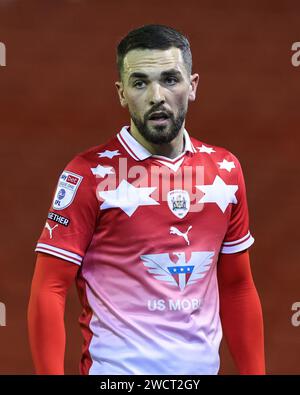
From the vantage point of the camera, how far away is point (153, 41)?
230 centimetres

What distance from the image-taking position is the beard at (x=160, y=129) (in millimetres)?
2291

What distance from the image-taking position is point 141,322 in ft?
7.54

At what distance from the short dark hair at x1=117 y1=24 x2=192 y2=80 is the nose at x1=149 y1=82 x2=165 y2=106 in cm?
10

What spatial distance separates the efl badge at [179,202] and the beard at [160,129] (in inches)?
5.0

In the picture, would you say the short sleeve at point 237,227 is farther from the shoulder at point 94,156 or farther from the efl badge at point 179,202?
the shoulder at point 94,156

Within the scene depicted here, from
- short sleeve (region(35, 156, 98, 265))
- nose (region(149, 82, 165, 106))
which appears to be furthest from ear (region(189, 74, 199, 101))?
short sleeve (region(35, 156, 98, 265))

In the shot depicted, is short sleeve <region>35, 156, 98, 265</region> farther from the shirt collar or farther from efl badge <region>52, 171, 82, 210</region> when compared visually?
the shirt collar

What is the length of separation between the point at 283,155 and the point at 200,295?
5.00 feet

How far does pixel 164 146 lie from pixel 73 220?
0.29 m

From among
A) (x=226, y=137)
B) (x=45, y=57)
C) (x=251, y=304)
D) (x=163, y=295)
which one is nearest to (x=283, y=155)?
(x=226, y=137)

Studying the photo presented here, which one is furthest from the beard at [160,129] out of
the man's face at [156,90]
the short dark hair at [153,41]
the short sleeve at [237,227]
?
the short sleeve at [237,227]

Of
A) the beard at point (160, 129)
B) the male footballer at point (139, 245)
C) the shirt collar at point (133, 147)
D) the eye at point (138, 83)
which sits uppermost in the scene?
the eye at point (138, 83)

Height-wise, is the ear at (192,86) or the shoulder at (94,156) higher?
the ear at (192,86)

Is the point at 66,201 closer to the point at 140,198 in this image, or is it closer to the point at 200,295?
the point at 140,198
